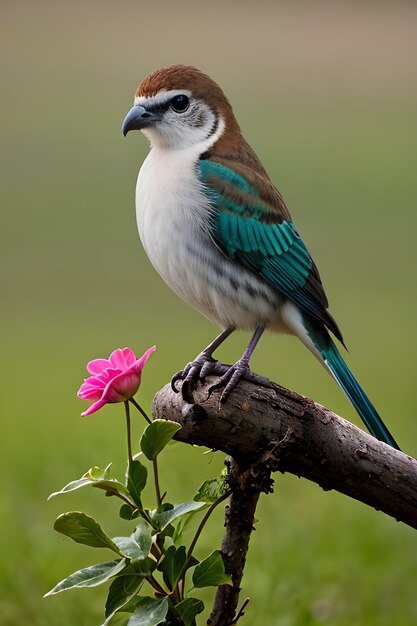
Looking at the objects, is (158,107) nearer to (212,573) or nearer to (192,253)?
(192,253)

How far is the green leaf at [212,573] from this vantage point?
71.7 inches

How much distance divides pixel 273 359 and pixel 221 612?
3.57 metres

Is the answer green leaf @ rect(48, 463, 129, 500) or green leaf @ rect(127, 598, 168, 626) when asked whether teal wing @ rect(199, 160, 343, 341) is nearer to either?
green leaf @ rect(48, 463, 129, 500)

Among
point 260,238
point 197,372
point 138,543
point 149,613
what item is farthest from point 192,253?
point 149,613

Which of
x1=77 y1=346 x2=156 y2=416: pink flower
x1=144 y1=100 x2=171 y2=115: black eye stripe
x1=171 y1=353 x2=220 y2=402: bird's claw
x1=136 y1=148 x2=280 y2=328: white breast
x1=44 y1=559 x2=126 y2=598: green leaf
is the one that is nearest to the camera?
x1=44 y1=559 x2=126 y2=598: green leaf

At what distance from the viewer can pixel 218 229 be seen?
233cm

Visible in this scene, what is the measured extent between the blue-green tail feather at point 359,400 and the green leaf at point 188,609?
73 centimetres

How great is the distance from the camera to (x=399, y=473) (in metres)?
2.02

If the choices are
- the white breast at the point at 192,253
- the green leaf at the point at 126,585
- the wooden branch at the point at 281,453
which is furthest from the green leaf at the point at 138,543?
the white breast at the point at 192,253

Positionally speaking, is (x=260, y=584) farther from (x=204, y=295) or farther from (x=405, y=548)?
(x=204, y=295)

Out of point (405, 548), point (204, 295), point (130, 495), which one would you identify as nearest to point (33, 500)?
point (405, 548)

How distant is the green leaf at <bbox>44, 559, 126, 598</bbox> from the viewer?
1.73 m

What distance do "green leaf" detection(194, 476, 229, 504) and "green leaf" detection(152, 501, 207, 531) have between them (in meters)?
0.09

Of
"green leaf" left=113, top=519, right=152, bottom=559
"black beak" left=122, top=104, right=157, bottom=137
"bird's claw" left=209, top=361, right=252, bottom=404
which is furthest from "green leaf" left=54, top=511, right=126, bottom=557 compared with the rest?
"black beak" left=122, top=104, right=157, bottom=137
